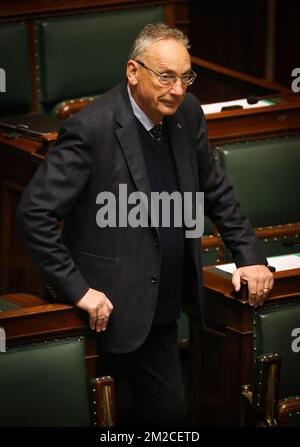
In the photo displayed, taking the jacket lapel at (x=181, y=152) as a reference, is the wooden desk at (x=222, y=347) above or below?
below

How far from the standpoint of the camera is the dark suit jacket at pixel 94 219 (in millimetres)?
1763

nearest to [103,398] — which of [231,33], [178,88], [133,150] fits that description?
[133,150]

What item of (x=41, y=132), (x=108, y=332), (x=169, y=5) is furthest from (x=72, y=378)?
(x=169, y=5)

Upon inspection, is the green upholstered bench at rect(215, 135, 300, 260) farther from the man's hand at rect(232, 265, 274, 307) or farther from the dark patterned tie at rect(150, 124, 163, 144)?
the dark patterned tie at rect(150, 124, 163, 144)

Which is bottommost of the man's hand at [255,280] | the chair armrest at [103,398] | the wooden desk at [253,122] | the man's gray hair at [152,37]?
the chair armrest at [103,398]

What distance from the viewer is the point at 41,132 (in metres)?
2.59

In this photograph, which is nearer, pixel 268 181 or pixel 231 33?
pixel 268 181

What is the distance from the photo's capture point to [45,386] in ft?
5.80

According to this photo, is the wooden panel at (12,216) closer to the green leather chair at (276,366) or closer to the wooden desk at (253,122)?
the wooden desk at (253,122)

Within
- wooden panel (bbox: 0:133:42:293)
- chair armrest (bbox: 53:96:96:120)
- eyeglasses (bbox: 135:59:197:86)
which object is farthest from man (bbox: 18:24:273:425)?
chair armrest (bbox: 53:96:96:120)

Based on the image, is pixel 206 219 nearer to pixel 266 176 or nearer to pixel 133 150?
pixel 266 176


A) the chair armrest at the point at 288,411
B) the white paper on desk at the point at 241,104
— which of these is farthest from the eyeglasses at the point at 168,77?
the white paper on desk at the point at 241,104

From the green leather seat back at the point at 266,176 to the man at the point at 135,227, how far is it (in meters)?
0.59

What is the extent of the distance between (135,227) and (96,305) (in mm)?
145
